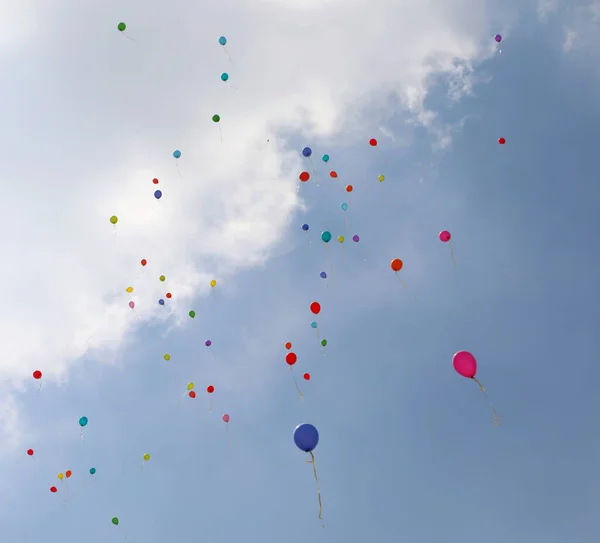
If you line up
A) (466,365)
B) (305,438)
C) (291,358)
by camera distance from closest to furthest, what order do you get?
(305,438), (466,365), (291,358)

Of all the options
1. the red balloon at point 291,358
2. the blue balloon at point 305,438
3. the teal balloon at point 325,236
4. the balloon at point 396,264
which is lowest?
the blue balloon at point 305,438

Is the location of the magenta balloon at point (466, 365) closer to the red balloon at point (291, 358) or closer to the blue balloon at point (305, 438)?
the blue balloon at point (305, 438)

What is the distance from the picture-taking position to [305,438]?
10211mm

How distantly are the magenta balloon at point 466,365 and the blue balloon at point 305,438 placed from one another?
3.19 m

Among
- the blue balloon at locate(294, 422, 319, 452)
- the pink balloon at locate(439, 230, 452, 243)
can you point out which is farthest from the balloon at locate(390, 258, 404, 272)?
the blue balloon at locate(294, 422, 319, 452)

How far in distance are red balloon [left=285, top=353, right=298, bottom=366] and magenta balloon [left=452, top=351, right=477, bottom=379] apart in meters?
4.01

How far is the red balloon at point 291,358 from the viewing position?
12.7 m

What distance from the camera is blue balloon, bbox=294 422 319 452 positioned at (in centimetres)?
1022

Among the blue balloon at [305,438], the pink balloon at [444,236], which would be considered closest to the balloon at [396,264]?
the pink balloon at [444,236]

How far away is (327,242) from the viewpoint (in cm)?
1357

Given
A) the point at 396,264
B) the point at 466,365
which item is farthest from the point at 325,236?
Result: the point at 466,365

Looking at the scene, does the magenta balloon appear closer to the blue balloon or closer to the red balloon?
the blue balloon

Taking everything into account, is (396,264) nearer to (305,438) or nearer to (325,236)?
(325,236)

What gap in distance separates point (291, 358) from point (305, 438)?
2.80 m
